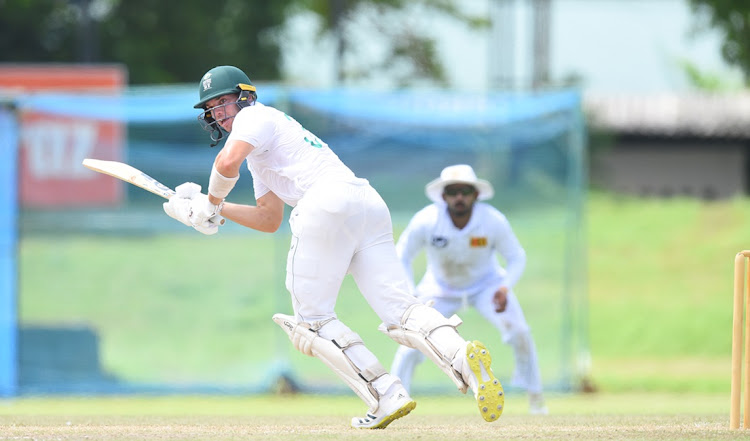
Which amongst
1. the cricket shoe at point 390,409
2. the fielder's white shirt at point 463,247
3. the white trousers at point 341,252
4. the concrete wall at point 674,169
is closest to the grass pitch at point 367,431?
the cricket shoe at point 390,409

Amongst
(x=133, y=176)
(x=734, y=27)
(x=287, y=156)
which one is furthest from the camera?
(x=734, y=27)

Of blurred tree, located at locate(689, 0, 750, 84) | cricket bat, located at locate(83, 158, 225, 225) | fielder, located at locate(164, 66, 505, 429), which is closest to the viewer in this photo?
fielder, located at locate(164, 66, 505, 429)

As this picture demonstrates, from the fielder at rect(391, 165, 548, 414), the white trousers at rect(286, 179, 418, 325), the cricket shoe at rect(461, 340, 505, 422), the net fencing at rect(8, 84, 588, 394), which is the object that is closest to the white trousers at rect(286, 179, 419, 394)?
the white trousers at rect(286, 179, 418, 325)

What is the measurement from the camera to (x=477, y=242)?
29.4ft

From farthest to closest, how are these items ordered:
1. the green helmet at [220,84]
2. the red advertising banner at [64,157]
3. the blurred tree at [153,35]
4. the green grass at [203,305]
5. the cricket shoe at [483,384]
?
the blurred tree at [153,35] < the green grass at [203,305] < the red advertising banner at [64,157] < the green helmet at [220,84] < the cricket shoe at [483,384]

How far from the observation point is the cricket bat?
6570 mm

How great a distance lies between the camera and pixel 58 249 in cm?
1205

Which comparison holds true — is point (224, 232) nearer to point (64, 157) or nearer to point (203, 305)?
point (203, 305)

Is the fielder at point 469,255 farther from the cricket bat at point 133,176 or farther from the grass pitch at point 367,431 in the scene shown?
the cricket bat at point 133,176

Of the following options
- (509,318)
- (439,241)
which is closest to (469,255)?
(439,241)

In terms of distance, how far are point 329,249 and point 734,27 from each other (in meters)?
18.4

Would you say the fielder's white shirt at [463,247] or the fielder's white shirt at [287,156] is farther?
the fielder's white shirt at [463,247]

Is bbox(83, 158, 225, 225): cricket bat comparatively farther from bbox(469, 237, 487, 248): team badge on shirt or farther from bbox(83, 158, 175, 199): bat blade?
bbox(469, 237, 487, 248): team badge on shirt

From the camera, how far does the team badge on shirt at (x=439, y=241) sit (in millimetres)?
8930
